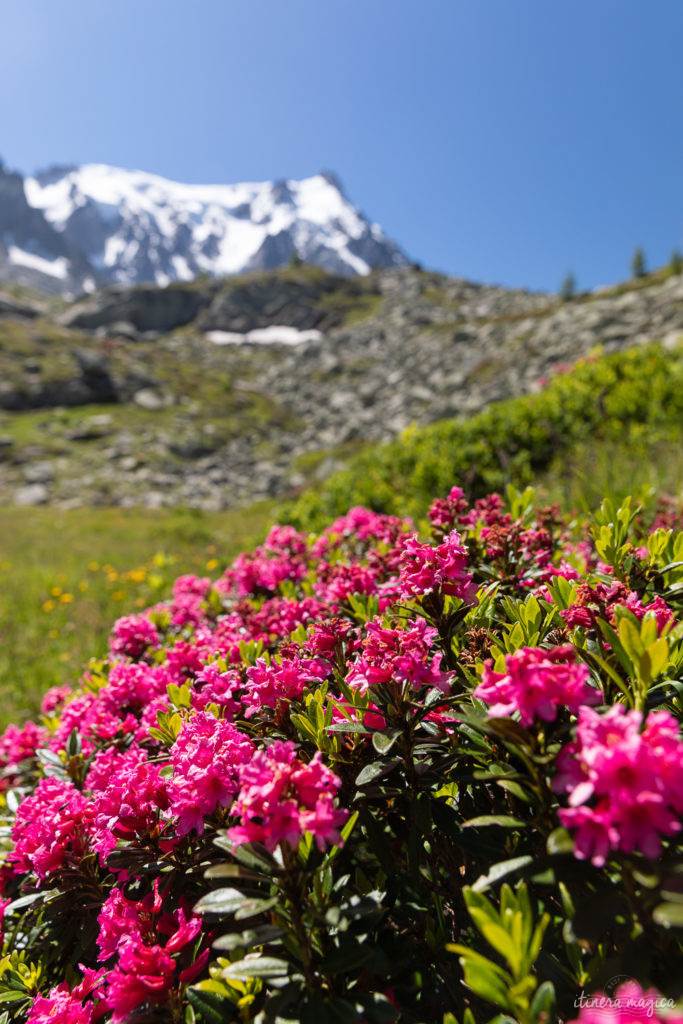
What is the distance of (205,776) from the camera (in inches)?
46.5

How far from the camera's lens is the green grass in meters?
5.42

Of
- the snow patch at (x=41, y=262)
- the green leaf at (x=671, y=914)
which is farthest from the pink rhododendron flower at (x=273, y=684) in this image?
the snow patch at (x=41, y=262)

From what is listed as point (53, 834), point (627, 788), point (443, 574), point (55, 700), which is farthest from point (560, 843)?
point (55, 700)

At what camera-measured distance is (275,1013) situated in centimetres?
97

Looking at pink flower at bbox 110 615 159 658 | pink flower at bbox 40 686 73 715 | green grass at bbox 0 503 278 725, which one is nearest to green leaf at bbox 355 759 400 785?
pink flower at bbox 110 615 159 658

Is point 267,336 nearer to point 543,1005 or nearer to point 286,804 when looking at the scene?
point 286,804

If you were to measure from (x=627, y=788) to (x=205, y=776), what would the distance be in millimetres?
879

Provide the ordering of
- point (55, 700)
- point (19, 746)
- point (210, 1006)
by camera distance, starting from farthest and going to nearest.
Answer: point (55, 700) → point (19, 746) → point (210, 1006)

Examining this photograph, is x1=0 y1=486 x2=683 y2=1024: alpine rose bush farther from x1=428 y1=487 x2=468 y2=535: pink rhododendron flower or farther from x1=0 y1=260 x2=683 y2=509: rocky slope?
x1=0 y1=260 x2=683 y2=509: rocky slope

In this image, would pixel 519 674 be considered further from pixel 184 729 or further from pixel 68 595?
pixel 68 595

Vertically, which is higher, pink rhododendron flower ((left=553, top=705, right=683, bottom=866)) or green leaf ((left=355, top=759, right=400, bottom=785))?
pink rhododendron flower ((left=553, top=705, right=683, bottom=866))

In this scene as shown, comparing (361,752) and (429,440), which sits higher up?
(429,440)

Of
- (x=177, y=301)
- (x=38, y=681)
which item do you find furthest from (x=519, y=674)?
(x=177, y=301)

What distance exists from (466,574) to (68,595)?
834 cm
